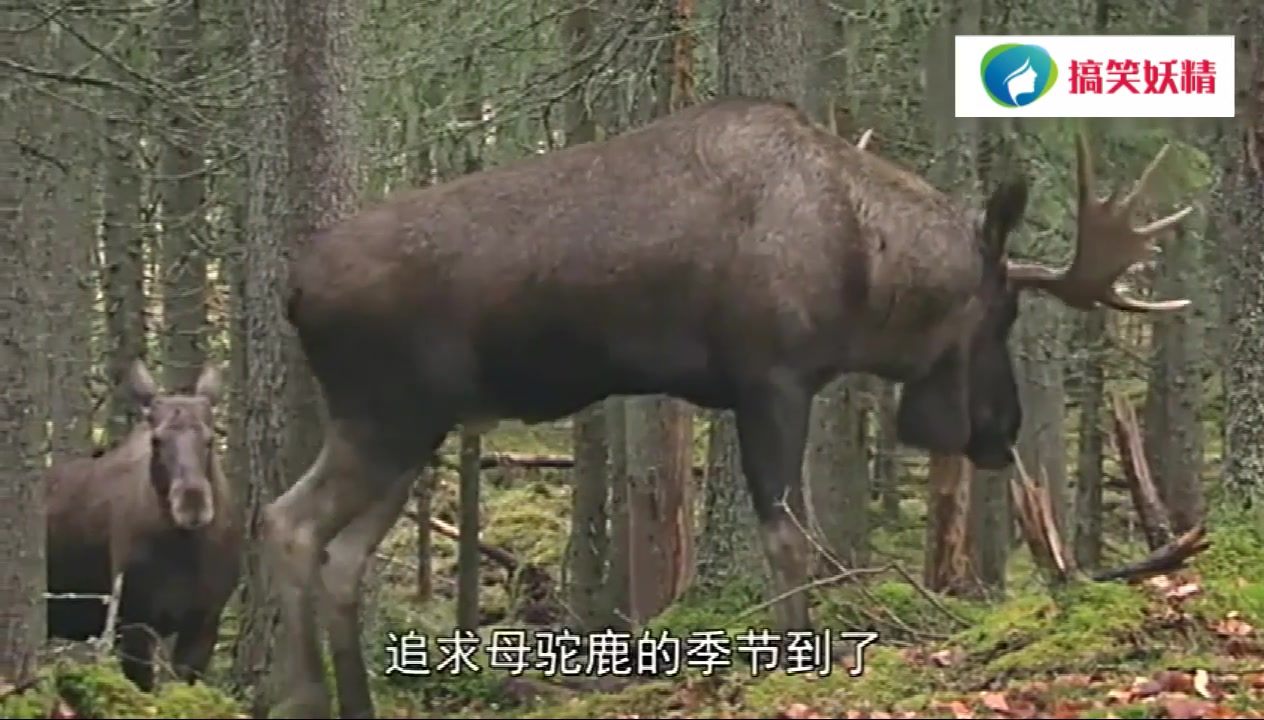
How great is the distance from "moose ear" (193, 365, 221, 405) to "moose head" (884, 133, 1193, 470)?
4568 mm

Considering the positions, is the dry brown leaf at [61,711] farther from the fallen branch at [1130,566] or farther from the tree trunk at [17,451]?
the fallen branch at [1130,566]

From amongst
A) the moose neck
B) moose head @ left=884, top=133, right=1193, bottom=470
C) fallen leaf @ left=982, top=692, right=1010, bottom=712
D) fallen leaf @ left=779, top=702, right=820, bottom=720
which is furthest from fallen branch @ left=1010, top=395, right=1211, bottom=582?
fallen leaf @ left=779, top=702, right=820, bottom=720

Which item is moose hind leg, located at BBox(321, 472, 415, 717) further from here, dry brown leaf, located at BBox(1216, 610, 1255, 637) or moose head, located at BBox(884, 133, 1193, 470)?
dry brown leaf, located at BBox(1216, 610, 1255, 637)

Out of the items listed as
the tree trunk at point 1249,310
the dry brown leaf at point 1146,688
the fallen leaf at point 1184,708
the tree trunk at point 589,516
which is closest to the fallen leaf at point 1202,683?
the dry brown leaf at point 1146,688

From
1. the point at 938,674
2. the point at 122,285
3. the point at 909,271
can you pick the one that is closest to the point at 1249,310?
the point at 909,271

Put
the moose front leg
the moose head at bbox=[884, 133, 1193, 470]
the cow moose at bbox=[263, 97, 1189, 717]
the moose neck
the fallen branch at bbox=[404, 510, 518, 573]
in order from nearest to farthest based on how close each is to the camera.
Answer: the cow moose at bbox=[263, 97, 1189, 717] → the moose front leg → the moose neck → the moose head at bbox=[884, 133, 1193, 470] → the fallen branch at bbox=[404, 510, 518, 573]

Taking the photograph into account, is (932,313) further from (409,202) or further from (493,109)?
(493,109)

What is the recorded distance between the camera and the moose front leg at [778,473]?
742 cm

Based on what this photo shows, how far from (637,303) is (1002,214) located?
1759 mm

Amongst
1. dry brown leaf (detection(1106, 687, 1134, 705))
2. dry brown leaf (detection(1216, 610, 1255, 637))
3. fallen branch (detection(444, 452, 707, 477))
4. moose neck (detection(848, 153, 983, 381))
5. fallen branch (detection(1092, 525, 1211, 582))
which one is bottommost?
dry brown leaf (detection(1106, 687, 1134, 705))

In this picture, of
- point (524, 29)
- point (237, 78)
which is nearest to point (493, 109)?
point (524, 29)

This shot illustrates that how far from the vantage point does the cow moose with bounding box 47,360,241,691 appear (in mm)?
Result: 11078

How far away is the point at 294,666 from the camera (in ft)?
21.6

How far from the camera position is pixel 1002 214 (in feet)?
26.8
